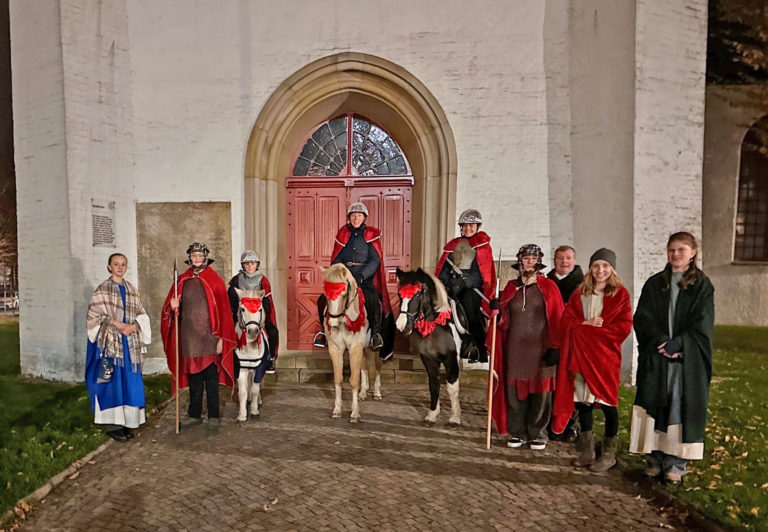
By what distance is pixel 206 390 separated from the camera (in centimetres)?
532

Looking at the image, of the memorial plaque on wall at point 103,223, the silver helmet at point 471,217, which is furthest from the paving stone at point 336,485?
the memorial plaque on wall at point 103,223

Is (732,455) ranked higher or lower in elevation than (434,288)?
lower

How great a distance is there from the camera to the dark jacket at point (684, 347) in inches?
147

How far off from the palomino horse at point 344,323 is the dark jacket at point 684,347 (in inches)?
110

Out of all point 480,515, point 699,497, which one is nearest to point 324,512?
point 480,515

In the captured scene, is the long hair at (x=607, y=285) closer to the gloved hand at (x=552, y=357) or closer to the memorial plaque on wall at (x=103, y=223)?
the gloved hand at (x=552, y=357)

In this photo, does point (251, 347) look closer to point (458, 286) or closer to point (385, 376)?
point (458, 286)

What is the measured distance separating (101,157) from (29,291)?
2.39 metres

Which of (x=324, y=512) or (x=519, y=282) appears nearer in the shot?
(x=324, y=512)

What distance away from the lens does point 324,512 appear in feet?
12.1

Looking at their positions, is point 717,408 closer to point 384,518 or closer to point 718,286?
point 384,518

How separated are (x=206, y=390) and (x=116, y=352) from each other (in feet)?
3.21

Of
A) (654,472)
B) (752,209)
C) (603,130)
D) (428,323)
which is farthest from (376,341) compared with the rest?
(752,209)

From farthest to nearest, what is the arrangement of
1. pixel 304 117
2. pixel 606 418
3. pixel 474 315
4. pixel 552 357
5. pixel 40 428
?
1. pixel 304 117
2. pixel 474 315
3. pixel 40 428
4. pixel 552 357
5. pixel 606 418
